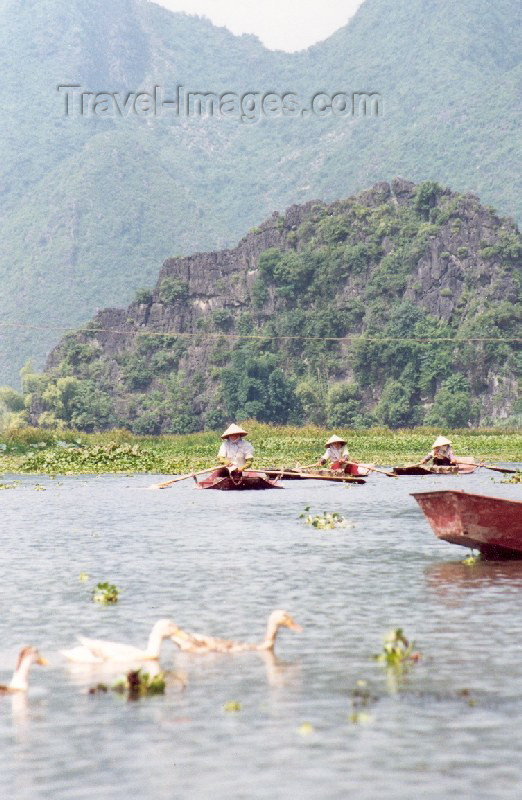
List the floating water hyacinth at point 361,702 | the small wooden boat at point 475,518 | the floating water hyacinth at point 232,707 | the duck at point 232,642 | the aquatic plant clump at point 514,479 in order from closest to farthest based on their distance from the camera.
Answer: the floating water hyacinth at point 361,702 → the floating water hyacinth at point 232,707 → the duck at point 232,642 → the small wooden boat at point 475,518 → the aquatic plant clump at point 514,479

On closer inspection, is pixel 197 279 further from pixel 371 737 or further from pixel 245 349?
pixel 371 737

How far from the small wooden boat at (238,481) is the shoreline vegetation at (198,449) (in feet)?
40.1

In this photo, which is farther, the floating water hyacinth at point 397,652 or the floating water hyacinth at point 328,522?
the floating water hyacinth at point 328,522

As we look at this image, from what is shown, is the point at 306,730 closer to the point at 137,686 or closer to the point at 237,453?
the point at 137,686

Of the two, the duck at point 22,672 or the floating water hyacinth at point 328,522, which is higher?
the duck at point 22,672

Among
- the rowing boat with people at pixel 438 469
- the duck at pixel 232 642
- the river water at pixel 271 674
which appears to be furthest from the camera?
the rowing boat with people at pixel 438 469

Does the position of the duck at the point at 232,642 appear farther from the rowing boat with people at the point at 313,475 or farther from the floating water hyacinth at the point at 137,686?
the rowing boat with people at the point at 313,475

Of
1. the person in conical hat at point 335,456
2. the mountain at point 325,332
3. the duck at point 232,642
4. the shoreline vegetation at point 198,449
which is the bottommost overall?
the shoreline vegetation at point 198,449

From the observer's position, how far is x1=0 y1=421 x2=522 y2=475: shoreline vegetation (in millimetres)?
57469

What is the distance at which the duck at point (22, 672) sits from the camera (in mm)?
12789

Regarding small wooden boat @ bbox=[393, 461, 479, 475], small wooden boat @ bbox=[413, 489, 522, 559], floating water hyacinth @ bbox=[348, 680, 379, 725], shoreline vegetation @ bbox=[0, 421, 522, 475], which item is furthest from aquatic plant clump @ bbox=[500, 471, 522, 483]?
floating water hyacinth @ bbox=[348, 680, 379, 725]


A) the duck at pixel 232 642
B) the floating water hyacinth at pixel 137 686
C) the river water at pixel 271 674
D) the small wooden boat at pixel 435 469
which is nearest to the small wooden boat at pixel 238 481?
the small wooden boat at pixel 435 469

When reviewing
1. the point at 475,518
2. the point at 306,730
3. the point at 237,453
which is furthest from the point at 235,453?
the point at 306,730

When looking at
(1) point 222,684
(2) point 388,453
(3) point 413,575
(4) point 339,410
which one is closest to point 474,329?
(4) point 339,410
